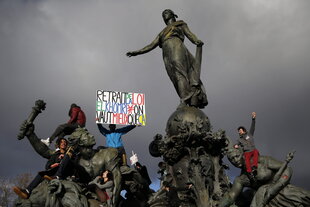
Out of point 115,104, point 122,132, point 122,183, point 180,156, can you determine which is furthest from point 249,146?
point 115,104

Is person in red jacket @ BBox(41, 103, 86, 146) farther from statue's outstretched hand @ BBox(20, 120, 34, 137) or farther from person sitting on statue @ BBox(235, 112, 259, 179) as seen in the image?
person sitting on statue @ BBox(235, 112, 259, 179)

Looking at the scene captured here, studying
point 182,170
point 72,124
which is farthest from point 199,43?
point 72,124

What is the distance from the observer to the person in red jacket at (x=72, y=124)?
34.1 ft

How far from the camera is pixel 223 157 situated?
10.2m

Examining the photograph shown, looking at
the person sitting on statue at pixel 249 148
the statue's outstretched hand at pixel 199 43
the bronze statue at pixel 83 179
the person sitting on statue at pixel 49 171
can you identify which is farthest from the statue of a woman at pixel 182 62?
the person sitting on statue at pixel 49 171

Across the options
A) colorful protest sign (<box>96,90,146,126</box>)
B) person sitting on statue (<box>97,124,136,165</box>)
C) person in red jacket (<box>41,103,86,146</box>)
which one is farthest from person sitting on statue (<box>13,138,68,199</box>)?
colorful protest sign (<box>96,90,146,126</box>)

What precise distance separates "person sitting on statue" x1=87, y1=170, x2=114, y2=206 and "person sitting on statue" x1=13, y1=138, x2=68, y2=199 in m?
0.79

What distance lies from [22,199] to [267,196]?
4.72 meters

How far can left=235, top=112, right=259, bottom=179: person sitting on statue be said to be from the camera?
888 centimetres

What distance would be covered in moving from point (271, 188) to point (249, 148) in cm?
106

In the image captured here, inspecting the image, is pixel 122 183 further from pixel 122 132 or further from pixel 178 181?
pixel 122 132

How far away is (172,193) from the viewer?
31.9 ft

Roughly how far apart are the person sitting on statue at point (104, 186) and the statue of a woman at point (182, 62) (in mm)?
2959

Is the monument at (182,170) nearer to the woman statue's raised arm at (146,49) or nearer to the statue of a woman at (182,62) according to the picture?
the statue of a woman at (182,62)
